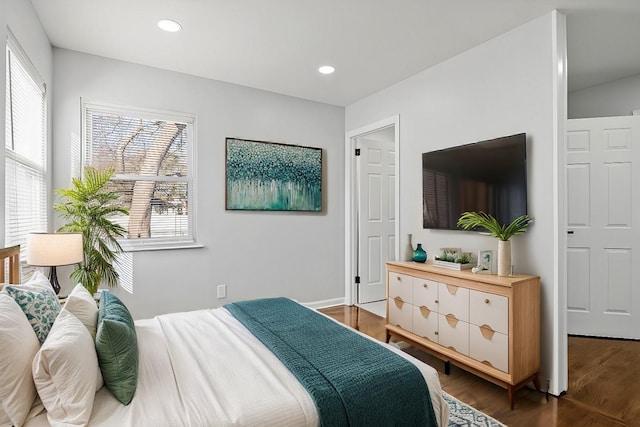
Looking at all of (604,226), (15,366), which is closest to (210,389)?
(15,366)

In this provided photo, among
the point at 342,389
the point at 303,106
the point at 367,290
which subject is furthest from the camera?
the point at 367,290

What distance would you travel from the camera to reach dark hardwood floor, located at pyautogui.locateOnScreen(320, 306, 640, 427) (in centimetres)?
206

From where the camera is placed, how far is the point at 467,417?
6.75ft

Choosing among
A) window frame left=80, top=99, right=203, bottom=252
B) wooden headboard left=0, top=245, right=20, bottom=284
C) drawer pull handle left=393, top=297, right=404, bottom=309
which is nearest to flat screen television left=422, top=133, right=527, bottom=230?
drawer pull handle left=393, top=297, right=404, bottom=309

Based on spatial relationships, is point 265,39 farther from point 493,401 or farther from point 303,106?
point 493,401

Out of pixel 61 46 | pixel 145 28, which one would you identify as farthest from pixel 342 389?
pixel 61 46

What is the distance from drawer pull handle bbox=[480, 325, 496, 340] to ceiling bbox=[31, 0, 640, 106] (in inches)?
86.4

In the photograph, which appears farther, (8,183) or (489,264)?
(489,264)

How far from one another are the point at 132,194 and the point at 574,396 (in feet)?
12.9

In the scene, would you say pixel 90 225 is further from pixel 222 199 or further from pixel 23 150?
pixel 222 199

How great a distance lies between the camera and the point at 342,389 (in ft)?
4.32

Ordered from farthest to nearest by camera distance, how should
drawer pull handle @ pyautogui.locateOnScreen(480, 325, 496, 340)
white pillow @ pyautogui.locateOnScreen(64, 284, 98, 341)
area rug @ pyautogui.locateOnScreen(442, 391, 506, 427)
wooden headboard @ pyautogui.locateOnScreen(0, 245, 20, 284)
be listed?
drawer pull handle @ pyautogui.locateOnScreen(480, 325, 496, 340)
area rug @ pyautogui.locateOnScreen(442, 391, 506, 427)
wooden headboard @ pyautogui.locateOnScreen(0, 245, 20, 284)
white pillow @ pyautogui.locateOnScreen(64, 284, 98, 341)

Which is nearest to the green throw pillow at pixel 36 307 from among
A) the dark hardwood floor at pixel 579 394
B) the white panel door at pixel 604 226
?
the dark hardwood floor at pixel 579 394

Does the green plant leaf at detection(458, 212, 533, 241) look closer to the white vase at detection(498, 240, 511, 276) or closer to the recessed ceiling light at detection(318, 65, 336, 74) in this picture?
the white vase at detection(498, 240, 511, 276)
